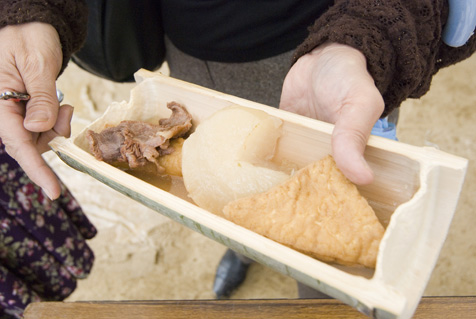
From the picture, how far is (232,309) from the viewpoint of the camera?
1.02 meters

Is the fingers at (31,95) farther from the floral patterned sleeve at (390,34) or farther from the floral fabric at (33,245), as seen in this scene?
the floral patterned sleeve at (390,34)

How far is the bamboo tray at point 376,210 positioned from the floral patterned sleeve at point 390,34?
23 centimetres

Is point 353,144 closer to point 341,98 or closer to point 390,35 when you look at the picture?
point 341,98

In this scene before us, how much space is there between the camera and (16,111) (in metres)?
1.07

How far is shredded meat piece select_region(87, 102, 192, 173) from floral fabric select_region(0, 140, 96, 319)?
1.61 ft

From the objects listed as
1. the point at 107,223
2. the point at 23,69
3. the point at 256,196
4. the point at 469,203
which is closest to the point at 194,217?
the point at 256,196

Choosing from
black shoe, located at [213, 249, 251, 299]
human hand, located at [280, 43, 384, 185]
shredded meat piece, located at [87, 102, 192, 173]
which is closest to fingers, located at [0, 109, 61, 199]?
shredded meat piece, located at [87, 102, 192, 173]

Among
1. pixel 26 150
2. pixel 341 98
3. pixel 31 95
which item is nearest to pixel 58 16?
pixel 31 95

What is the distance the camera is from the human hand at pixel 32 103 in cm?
105

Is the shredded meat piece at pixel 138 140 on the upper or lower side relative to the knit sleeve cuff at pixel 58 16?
lower

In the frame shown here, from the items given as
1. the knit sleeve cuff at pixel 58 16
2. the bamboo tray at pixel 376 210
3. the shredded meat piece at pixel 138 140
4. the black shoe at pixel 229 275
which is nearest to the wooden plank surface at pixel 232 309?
the bamboo tray at pixel 376 210

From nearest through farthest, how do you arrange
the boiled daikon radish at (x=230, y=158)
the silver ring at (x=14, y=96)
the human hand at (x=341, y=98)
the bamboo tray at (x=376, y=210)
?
the bamboo tray at (x=376, y=210), the human hand at (x=341, y=98), the boiled daikon radish at (x=230, y=158), the silver ring at (x=14, y=96)

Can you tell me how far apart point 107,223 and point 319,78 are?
1.83 m

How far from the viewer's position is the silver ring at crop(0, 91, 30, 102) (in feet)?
3.40
